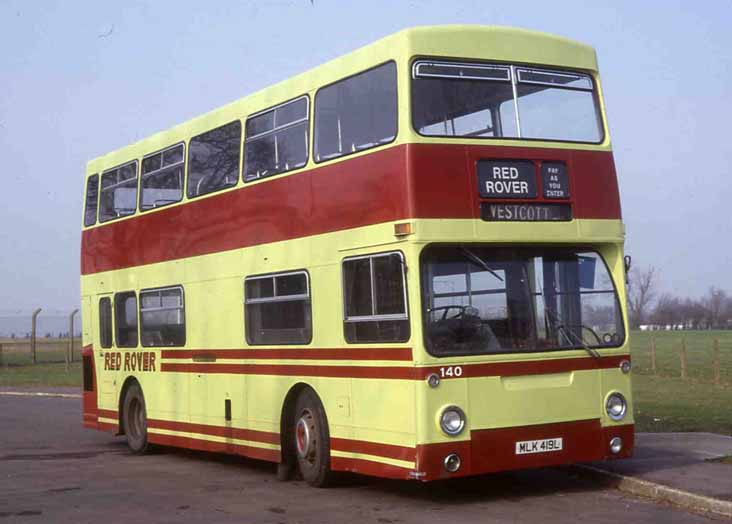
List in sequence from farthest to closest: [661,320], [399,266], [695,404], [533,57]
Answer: [661,320]
[695,404]
[533,57]
[399,266]

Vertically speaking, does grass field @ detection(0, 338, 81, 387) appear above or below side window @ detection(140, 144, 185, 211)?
below

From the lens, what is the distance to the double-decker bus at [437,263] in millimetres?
12133

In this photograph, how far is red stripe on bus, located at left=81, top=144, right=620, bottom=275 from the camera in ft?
40.0

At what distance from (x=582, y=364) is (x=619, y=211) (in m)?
1.75

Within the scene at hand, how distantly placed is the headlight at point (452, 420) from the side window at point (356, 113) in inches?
109

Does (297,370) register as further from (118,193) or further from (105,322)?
(105,322)

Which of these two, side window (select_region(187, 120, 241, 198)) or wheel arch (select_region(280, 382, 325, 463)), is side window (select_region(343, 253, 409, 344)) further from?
side window (select_region(187, 120, 241, 198))

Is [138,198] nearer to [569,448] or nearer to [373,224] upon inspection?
[373,224]

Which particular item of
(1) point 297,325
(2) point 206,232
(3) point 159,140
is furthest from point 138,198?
(1) point 297,325

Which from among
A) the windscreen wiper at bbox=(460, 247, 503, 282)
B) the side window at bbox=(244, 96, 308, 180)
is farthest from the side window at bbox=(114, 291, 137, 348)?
the windscreen wiper at bbox=(460, 247, 503, 282)

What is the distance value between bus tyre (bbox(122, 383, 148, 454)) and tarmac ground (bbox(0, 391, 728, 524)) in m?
1.04

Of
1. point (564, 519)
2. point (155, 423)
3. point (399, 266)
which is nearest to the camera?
point (564, 519)

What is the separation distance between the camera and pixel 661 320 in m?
130

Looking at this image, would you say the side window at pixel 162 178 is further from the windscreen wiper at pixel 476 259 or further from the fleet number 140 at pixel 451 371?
the fleet number 140 at pixel 451 371
